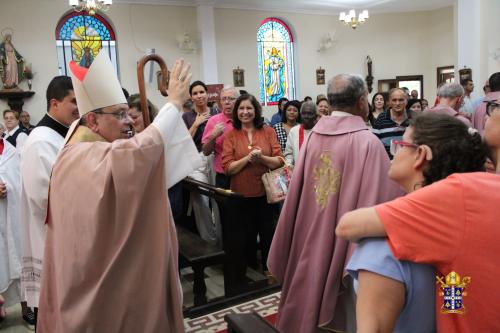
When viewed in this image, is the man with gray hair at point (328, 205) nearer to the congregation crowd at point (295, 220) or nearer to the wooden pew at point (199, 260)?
the congregation crowd at point (295, 220)

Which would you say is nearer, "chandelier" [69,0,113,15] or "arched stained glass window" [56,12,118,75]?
"chandelier" [69,0,113,15]

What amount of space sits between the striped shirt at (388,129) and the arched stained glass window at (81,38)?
7269 mm

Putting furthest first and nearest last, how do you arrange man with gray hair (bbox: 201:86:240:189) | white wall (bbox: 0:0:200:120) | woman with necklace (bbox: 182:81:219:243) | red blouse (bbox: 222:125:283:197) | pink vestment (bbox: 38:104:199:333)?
white wall (bbox: 0:0:200:120) < woman with necklace (bbox: 182:81:219:243) < man with gray hair (bbox: 201:86:240:189) < red blouse (bbox: 222:125:283:197) < pink vestment (bbox: 38:104:199:333)

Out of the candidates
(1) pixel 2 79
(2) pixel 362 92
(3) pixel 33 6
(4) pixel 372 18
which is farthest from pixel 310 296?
(4) pixel 372 18

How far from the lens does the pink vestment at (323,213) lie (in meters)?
2.32

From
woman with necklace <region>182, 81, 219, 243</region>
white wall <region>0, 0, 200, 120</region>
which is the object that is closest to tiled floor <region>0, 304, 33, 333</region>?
woman with necklace <region>182, 81, 219, 243</region>

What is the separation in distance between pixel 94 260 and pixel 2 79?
8570mm

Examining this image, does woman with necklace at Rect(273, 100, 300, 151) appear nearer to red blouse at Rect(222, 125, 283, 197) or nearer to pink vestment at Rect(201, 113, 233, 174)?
pink vestment at Rect(201, 113, 233, 174)

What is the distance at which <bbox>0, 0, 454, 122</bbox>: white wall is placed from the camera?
9.30 m

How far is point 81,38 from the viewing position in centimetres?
1003

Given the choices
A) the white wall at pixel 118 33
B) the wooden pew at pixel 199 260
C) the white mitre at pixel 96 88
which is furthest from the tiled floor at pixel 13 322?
the white wall at pixel 118 33

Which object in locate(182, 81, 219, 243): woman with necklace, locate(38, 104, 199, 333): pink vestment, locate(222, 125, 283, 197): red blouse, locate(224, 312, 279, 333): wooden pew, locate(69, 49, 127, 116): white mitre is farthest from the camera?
locate(182, 81, 219, 243): woman with necklace

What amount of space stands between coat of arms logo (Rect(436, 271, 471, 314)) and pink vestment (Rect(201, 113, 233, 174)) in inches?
119

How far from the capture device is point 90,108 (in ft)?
6.22
